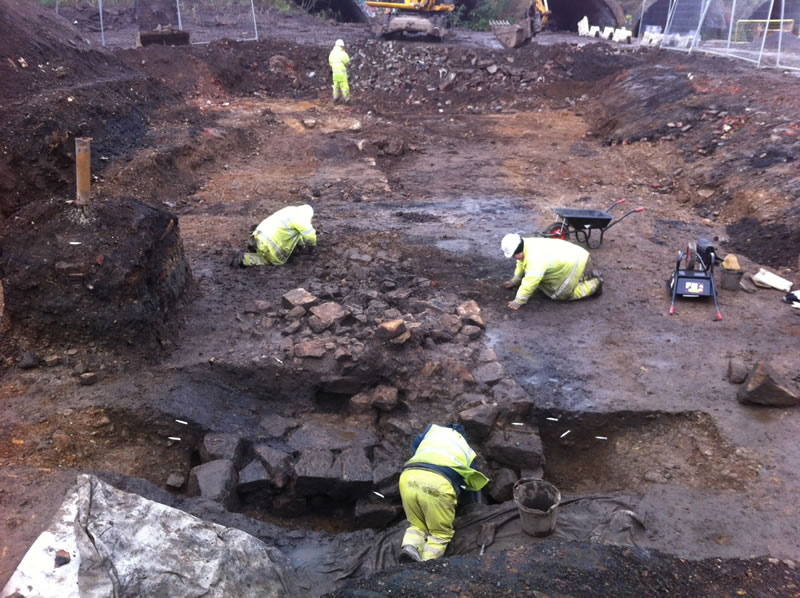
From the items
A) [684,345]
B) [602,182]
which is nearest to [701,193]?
[602,182]

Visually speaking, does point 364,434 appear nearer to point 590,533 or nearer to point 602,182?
point 590,533

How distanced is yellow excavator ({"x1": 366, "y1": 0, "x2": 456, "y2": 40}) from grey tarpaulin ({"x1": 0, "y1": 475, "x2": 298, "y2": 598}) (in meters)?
19.9

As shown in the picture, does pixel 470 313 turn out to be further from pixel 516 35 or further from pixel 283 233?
pixel 516 35

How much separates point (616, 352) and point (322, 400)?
3224 mm

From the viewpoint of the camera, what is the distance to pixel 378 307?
6.82 meters

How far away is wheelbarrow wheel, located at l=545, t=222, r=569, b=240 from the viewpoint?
8.41 m

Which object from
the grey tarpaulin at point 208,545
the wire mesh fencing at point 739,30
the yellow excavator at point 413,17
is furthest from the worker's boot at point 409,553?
the yellow excavator at point 413,17

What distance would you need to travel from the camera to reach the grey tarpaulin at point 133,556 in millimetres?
2918

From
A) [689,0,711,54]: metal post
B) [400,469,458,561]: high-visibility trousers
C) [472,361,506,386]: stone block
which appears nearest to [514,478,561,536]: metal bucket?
[400,469,458,561]: high-visibility trousers

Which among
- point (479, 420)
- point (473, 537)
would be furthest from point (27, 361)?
point (473, 537)

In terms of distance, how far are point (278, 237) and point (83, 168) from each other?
8.83ft

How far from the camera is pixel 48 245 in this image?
223 inches

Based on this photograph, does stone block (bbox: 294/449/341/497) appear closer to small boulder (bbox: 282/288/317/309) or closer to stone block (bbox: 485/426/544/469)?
stone block (bbox: 485/426/544/469)

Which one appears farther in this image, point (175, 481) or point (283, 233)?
point (283, 233)
